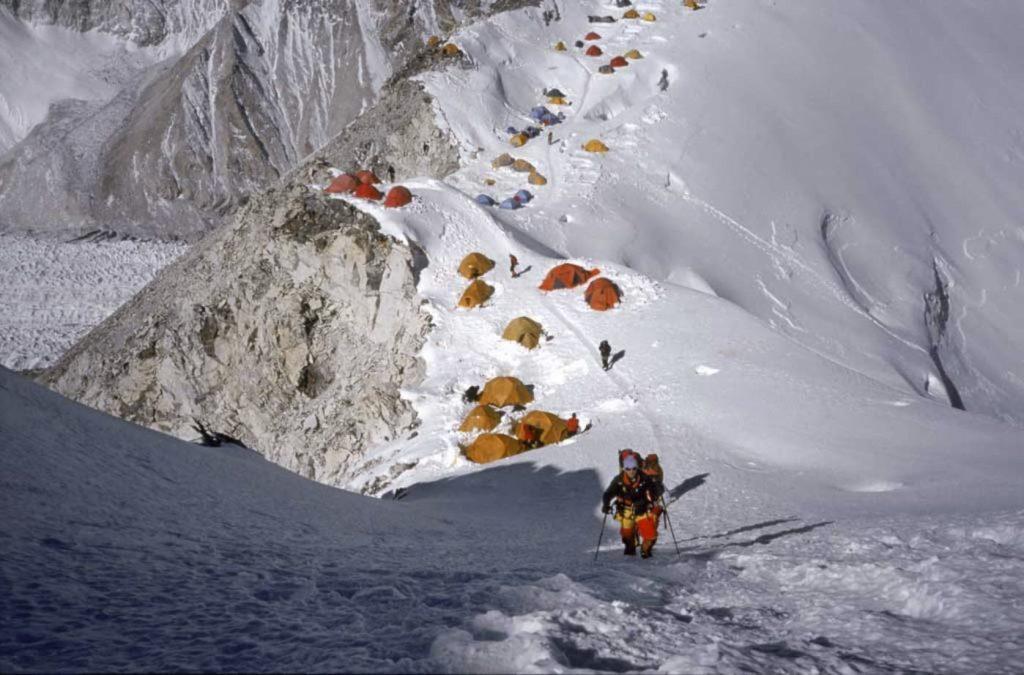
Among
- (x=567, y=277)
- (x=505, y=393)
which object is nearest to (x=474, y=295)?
(x=567, y=277)

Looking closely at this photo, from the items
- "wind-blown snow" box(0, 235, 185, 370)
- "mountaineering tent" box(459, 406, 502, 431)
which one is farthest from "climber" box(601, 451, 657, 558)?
"wind-blown snow" box(0, 235, 185, 370)

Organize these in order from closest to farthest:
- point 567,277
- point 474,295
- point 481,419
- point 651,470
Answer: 1. point 651,470
2. point 481,419
3. point 474,295
4. point 567,277

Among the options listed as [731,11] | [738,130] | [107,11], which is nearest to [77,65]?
[107,11]

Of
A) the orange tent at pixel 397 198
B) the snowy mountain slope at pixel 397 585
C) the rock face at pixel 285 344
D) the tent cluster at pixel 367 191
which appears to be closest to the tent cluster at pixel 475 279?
the rock face at pixel 285 344

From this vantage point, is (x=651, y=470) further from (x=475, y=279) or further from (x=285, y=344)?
(x=285, y=344)

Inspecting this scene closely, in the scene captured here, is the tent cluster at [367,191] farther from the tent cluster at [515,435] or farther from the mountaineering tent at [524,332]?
the tent cluster at [515,435]

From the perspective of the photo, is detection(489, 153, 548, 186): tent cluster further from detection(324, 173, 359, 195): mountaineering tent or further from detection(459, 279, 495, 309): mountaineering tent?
detection(459, 279, 495, 309): mountaineering tent
